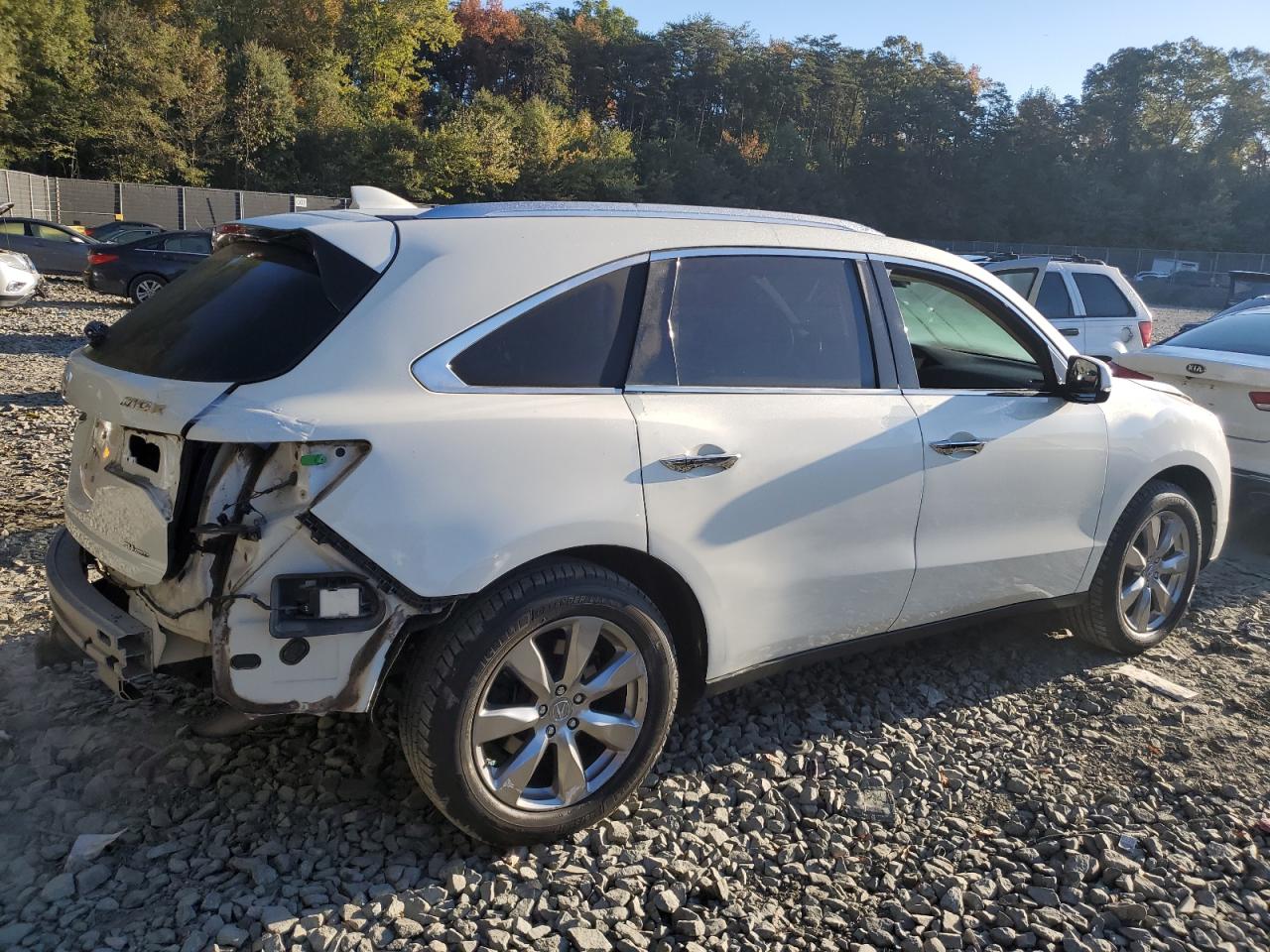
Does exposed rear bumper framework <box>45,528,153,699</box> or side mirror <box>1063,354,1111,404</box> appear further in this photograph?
side mirror <box>1063,354,1111,404</box>

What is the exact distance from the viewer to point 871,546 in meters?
3.41

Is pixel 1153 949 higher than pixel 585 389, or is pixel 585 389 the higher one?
pixel 585 389

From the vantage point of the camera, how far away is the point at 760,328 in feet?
10.7

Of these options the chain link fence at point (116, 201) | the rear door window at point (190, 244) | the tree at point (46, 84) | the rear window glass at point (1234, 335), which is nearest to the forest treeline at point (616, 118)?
the tree at point (46, 84)

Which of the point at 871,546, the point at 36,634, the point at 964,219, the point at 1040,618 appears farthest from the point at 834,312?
the point at 964,219

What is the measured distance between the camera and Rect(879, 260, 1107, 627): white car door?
141 inches

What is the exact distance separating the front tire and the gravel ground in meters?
0.18

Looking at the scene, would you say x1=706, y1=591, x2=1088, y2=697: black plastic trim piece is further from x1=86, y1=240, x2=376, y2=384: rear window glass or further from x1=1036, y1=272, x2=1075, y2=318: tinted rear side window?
x1=1036, y1=272, x2=1075, y2=318: tinted rear side window

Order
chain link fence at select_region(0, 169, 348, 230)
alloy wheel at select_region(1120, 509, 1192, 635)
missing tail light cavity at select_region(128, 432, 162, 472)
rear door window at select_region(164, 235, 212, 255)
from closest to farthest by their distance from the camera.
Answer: missing tail light cavity at select_region(128, 432, 162, 472) < alloy wheel at select_region(1120, 509, 1192, 635) < rear door window at select_region(164, 235, 212, 255) < chain link fence at select_region(0, 169, 348, 230)

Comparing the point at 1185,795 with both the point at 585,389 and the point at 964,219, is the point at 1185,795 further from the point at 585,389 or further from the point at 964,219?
the point at 964,219

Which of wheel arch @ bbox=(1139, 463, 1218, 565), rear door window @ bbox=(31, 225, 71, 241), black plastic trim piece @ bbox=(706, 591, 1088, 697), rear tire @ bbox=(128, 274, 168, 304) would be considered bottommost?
rear tire @ bbox=(128, 274, 168, 304)

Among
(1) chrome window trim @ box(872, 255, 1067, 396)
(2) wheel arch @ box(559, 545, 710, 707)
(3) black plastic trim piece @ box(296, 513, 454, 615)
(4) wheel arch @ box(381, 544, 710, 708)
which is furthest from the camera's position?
(1) chrome window trim @ box(872, 255, 1067, 396)

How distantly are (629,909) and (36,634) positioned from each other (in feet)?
9.18

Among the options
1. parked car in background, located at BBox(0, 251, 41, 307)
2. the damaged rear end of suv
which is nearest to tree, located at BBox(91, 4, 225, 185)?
parked car in background, located at BBox(0, 251, 41, 307)
